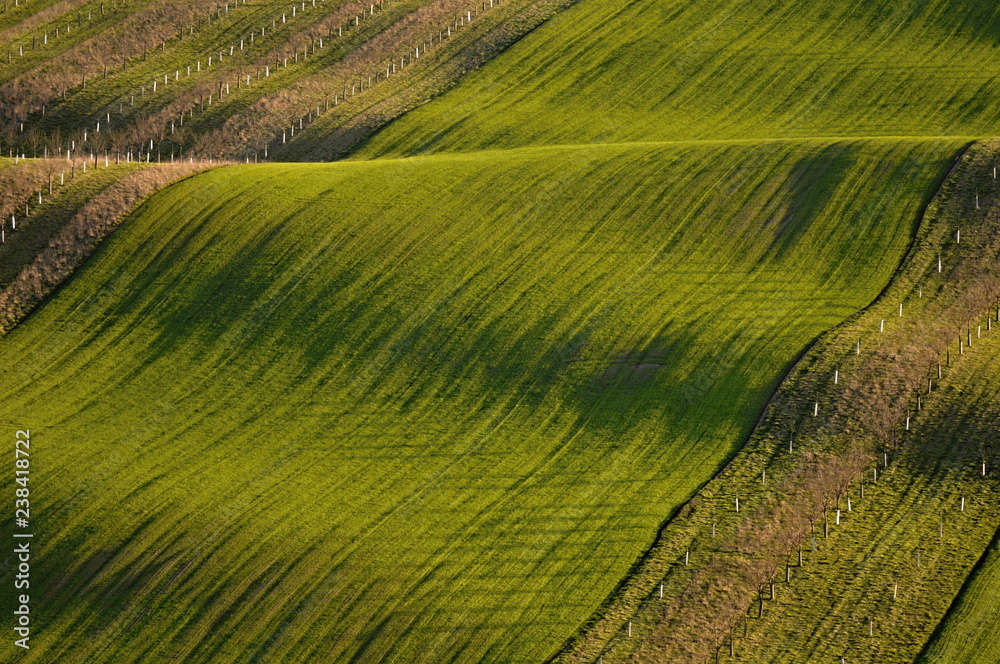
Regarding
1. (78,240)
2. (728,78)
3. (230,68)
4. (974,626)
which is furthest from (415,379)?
(230,68)

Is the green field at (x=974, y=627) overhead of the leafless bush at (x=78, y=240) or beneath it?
beneath

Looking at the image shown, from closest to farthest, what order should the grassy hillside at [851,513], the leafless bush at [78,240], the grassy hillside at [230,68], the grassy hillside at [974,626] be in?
the grassy hillside at [974,626]
the grassy hillside at [851,513]
the leafless bush at [78,240]
the grassy hillside at [230,68]

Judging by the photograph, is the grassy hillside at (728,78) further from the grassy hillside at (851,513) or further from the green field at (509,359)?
the grassy hillside at (851,513)

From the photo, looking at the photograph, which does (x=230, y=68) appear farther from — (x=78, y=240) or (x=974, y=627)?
(x=974, y=627)

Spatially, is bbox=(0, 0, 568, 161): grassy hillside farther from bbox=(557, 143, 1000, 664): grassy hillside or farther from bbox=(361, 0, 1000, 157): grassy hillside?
bbox=(557, 143, 1000, 664): grassy hillside

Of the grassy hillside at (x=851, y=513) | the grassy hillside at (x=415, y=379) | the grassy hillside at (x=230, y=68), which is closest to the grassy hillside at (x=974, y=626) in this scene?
the grassy hillside at (x=851, y=513)

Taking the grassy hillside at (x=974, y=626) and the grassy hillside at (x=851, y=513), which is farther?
the grassy hillside at (x=851, y=513)

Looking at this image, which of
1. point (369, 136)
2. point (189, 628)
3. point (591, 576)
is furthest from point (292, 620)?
point (369, 136)

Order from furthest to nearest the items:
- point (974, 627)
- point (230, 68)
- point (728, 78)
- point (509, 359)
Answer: point (230, 68), point (728, 78), point (509, 359), point (974, 627)
